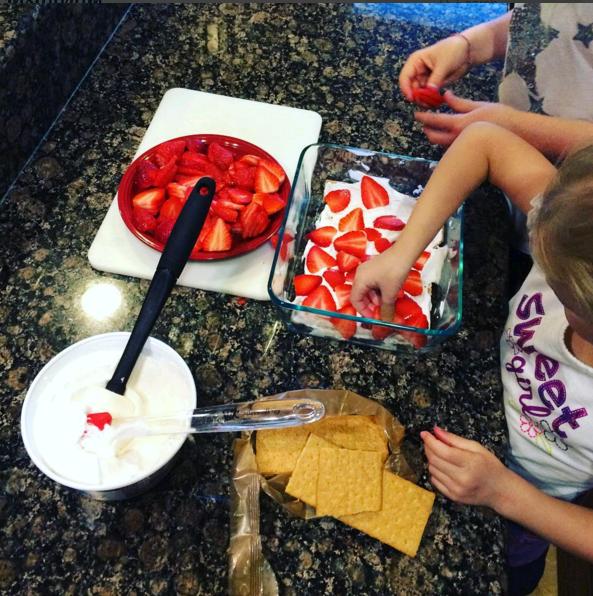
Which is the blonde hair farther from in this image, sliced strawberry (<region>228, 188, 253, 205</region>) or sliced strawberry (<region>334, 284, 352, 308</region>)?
sliced strawberry (<region>228, 188, 253, 205</region>)

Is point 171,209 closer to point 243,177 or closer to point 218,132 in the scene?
point 243,177

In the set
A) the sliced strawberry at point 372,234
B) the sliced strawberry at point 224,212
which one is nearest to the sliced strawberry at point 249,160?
the sliced strawberry at point 224,212

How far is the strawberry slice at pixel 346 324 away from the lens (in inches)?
34.0

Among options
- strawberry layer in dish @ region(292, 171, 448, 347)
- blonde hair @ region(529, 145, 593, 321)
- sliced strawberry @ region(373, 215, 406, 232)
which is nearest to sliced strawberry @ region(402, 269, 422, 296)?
strawberry layer in dish @ region(292, 171, 448, 347)

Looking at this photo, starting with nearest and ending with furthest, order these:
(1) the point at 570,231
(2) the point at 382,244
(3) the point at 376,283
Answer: (1) the point at 570,231 → (3) the point at 376,283 → (2) the point at 382,244

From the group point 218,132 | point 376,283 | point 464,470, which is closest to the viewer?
point 464,470

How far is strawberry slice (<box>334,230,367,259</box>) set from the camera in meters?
0.97

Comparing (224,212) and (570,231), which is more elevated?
(570,231)

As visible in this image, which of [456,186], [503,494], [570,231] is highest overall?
[570,231]

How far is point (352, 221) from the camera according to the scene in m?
1.01

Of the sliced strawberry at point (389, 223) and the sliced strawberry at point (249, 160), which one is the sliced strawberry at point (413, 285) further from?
the sliced strawberry at point (249, 160)

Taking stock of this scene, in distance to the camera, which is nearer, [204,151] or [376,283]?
[376,283]

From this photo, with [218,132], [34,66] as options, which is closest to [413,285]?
[218,132]

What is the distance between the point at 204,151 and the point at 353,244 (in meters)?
0.33
